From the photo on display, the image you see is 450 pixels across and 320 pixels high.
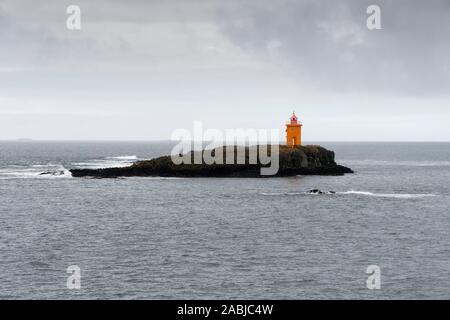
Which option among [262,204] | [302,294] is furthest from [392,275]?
[262,204]

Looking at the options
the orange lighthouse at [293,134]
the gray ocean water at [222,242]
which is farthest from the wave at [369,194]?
the orange lighthouse at [293,134]

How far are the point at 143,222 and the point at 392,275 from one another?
83.5 feet

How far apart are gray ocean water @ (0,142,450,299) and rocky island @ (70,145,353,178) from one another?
608 inches

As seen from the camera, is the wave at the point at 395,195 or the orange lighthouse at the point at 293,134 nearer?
the wave at the point at 395,195

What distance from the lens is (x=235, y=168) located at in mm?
99562

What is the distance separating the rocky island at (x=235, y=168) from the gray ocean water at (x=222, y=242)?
15435mm

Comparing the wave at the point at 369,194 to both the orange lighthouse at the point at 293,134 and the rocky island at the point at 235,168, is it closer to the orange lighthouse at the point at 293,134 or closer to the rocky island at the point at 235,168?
the rocky island at the point at 235,168

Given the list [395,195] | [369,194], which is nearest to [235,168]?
[369,194]

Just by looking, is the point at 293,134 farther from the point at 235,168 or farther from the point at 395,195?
the point at 395,195

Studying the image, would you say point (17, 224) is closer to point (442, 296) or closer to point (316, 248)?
point (316, 248)

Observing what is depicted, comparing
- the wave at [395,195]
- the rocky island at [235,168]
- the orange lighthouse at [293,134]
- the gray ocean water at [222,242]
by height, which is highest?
the orange lighthouse at [293,134]

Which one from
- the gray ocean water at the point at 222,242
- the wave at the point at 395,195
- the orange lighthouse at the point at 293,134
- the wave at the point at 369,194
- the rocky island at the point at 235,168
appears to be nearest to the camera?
the gray ocean water at the point at 222,242

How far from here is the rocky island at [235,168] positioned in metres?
98.6

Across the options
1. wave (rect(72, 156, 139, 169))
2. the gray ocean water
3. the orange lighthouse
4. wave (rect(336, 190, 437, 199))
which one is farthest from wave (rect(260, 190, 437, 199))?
wave (rect(72, 156, 139, 169))
